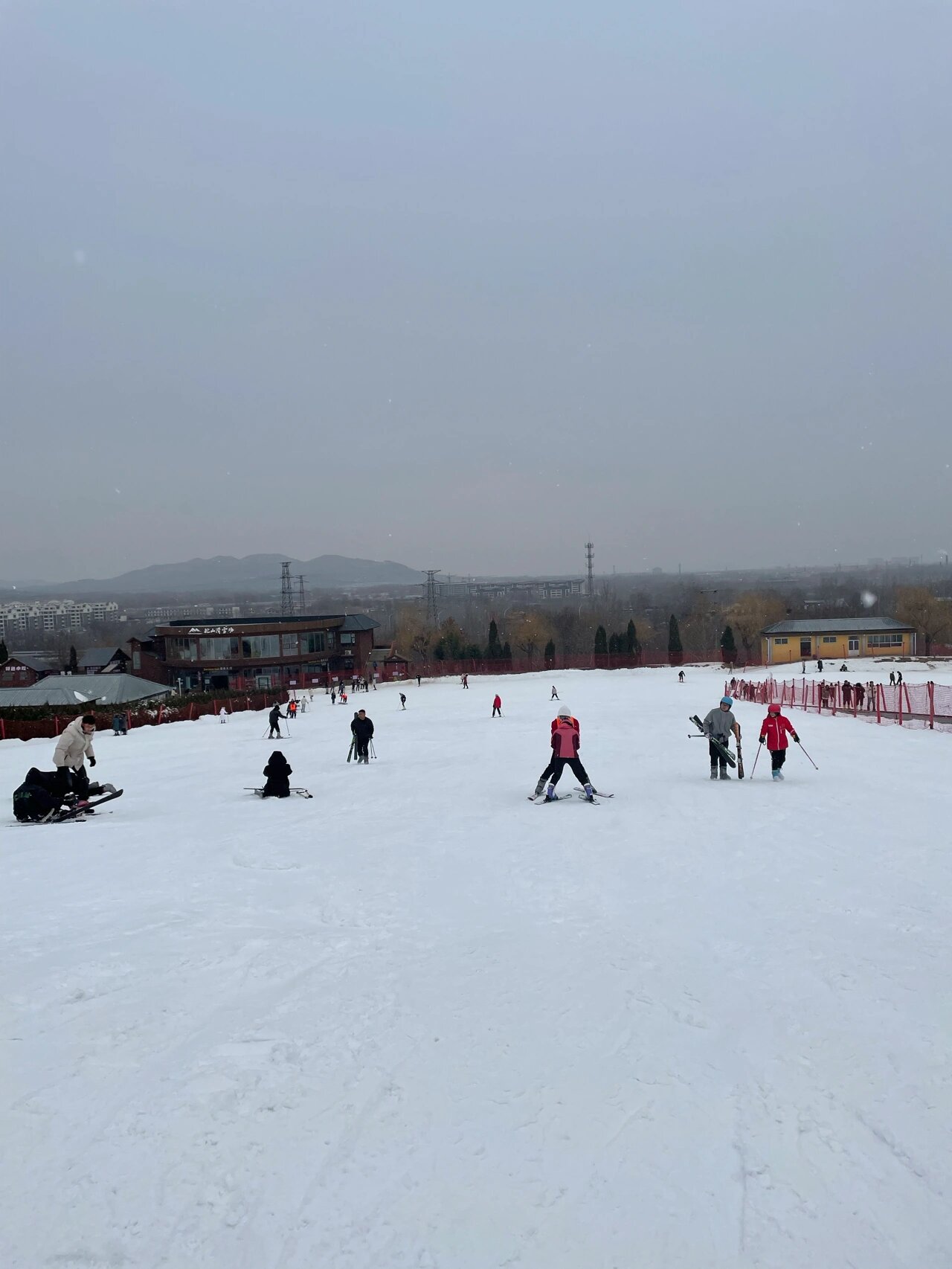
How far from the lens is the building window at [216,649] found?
78375 millimetres

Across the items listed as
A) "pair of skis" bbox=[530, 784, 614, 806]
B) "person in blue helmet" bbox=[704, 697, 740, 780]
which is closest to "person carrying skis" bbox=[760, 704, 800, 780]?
"person in blue helmet" bbox=[704, 697, 740, 780]

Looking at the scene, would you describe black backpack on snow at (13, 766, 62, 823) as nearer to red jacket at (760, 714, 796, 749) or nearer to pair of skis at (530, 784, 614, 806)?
pair of skis at (530, 784, 614, 806)

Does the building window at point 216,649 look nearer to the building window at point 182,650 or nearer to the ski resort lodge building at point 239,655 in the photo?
the ski resort lodge building at point 239,655

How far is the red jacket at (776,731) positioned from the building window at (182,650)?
227 ft

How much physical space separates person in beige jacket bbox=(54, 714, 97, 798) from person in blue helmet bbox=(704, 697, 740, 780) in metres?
9.67

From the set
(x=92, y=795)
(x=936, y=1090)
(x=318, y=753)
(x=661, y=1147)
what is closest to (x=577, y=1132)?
(x=661, y=1147)

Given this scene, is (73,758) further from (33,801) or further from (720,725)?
(720,725)

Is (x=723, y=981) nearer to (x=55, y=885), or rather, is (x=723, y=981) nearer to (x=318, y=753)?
(x=55, y=885)

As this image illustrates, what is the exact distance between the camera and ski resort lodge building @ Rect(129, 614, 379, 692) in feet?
256

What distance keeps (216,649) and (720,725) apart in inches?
2690

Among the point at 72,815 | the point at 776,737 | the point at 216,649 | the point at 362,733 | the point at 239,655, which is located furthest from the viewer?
the point at 239,655

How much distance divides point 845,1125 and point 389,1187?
215 cm

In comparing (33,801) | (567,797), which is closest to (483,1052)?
(567,797)

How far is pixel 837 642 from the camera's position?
2913 inches
